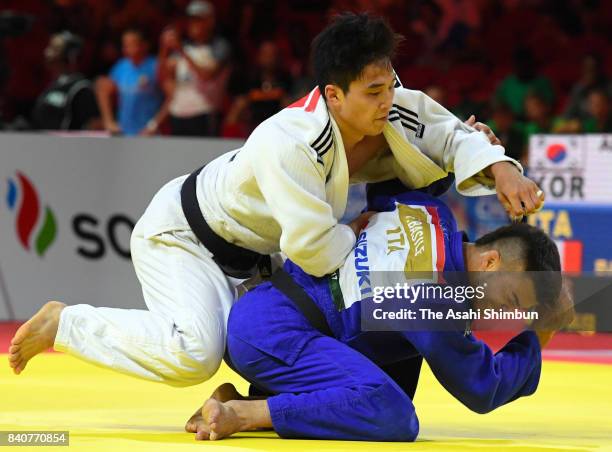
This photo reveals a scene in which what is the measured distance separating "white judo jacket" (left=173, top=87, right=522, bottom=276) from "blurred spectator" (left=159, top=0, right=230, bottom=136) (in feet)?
17.5

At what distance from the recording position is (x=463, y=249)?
3635mm

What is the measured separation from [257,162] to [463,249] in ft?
2.15

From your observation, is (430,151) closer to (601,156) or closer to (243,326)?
(243,326)

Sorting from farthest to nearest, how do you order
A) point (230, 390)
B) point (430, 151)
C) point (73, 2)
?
point (73, 2) → point (430, 151) → point (230, 390)

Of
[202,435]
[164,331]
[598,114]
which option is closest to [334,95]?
[164,331]

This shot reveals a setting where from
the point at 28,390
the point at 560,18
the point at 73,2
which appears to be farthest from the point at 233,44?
the point at 28,390

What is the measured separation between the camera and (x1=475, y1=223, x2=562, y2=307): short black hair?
11.5ft

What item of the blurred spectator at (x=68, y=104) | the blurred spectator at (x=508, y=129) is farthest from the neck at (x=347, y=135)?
the blurred spectator at (x=68, y=104)

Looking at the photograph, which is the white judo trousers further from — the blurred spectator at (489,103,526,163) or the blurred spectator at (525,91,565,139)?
the blurred spectator at (525,91,565,139)

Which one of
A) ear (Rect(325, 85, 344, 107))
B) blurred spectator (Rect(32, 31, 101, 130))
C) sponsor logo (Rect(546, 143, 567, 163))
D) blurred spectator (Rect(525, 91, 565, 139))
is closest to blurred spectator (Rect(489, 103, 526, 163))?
blurred spectator (Rect(525, 91, 565, 139))

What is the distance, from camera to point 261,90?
30.8ft

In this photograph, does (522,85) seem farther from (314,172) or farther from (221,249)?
(314,172)

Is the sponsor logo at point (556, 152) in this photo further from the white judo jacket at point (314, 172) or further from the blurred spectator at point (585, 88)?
the white judo jacket at point (314, 172)

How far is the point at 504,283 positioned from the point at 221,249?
0.97 metres
